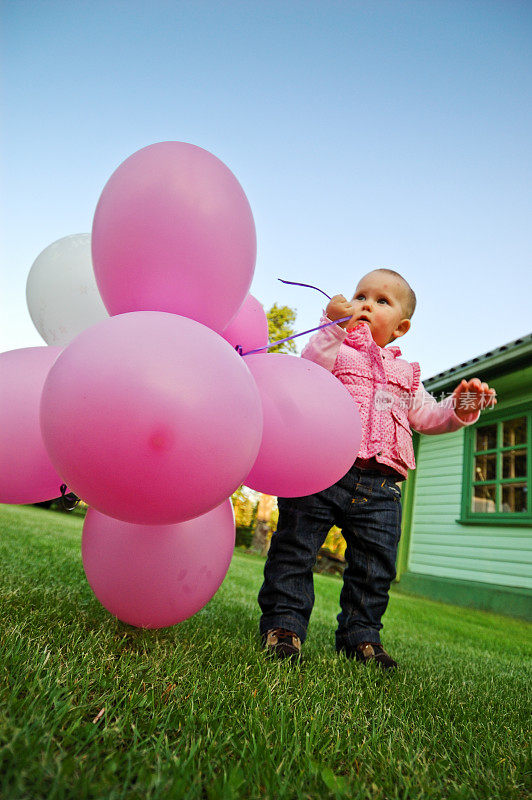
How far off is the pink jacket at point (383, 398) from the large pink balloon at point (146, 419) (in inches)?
37.2

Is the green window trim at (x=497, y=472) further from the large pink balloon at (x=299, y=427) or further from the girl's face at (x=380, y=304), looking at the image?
the large pink balloon at (x=299, y=427)

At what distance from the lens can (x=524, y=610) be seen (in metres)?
5.41

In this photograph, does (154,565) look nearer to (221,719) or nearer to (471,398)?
(221,719)

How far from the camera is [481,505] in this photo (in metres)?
6.60

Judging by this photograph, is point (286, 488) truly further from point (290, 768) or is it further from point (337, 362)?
point (337, 362)

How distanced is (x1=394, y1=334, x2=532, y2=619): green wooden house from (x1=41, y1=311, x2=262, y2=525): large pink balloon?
17.1 ft

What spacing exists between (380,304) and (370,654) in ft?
4.52

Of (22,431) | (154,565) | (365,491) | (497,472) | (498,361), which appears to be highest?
(498,361)

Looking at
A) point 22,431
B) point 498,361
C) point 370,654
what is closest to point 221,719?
point 22,431

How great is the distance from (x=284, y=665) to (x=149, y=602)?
19.3 inches

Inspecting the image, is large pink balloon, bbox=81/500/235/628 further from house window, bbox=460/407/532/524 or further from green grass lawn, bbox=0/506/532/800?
house window, bbox=460/407/532/524

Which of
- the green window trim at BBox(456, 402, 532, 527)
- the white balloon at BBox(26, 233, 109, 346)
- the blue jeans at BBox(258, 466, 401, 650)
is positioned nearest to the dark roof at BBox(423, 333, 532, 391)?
the green window trim at BBox(456, 402, 532, 527)

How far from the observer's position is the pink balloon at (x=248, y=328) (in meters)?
1.60

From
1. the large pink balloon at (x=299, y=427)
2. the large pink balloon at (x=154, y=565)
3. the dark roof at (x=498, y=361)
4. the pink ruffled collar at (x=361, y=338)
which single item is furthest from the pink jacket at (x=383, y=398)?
the dark roof at (x=498, y=361)
